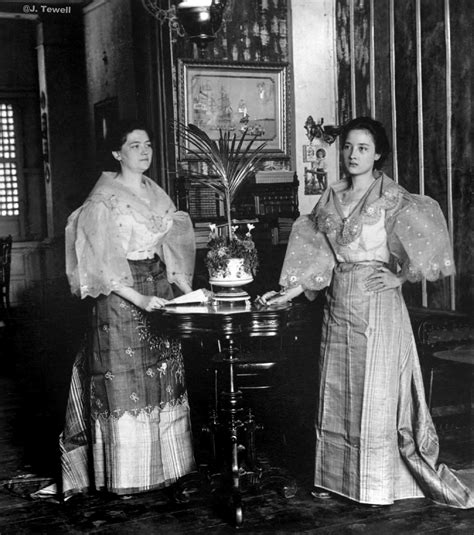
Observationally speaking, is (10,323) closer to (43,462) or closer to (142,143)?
(43,462)

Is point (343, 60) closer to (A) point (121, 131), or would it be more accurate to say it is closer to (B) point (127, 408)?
(A) point (121, 131)

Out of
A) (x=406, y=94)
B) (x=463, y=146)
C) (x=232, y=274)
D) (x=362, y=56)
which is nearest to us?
(x=232, y=274)

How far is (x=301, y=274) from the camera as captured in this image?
376cm

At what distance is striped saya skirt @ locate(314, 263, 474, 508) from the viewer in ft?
11.5

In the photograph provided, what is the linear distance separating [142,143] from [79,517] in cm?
169

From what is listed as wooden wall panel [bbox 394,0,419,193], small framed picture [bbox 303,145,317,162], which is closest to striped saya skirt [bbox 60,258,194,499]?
wooden wall panel [bbox 394,0,419,193]

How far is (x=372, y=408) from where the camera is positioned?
3514 mm

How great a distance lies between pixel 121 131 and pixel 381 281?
1.37m

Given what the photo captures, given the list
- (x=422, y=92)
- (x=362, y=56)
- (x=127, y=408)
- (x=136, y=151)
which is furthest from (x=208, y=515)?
(x=362, y=56)

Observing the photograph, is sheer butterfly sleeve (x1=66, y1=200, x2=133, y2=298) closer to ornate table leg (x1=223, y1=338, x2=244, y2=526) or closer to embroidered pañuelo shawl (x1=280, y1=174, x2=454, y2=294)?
ornate table leg (x1=223, y1=338, x2=244, y2=526)

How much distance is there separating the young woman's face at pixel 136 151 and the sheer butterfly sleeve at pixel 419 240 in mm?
1154

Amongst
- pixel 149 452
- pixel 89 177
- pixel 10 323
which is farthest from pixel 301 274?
pixel 89 177

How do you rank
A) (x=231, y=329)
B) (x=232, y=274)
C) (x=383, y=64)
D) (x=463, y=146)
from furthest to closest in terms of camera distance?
1. (x=383, y=64)
2. (x=463, y=146)
3. (x=232, y=274)
4. (x=231, y=329)

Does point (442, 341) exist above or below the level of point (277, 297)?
below
